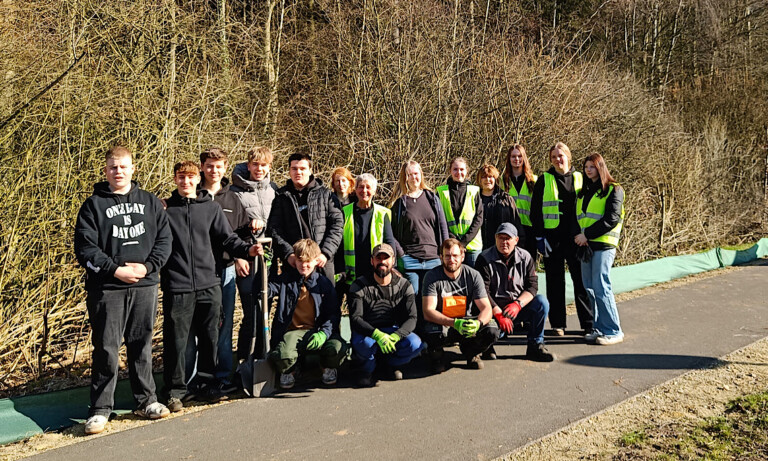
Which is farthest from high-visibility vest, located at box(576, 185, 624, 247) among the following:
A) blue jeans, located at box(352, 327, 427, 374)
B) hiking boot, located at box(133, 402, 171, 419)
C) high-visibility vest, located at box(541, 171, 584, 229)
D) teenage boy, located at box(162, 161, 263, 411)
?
hiking boot, located at box(133, 402, 171, 419)

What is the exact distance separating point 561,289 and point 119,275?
14.8 ft

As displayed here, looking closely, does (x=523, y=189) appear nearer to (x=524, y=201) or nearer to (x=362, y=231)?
(x=524, y=201)

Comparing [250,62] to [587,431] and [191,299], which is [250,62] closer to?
[191,299]

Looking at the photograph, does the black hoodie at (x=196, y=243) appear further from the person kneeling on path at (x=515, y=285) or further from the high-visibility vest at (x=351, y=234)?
the person kneeling on path at (x=515, y=285)

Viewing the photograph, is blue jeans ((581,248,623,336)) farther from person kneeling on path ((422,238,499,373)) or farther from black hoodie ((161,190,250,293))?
black hoodie ((161,190,250,293))

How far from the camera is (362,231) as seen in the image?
5.73 m

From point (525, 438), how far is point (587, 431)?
17.9 inches

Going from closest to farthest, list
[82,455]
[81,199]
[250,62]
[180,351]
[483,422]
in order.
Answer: [82,455], [483,422], [180,351], [81,199], [250,62]

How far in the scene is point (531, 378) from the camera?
17.4ft

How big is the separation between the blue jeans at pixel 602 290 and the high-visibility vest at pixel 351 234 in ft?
7.43

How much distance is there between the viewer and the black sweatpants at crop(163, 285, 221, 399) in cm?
474

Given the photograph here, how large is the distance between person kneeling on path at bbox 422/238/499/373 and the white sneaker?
2.67 metres

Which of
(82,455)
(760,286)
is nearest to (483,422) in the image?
(82,455)

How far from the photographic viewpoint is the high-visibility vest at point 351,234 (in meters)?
5.72
